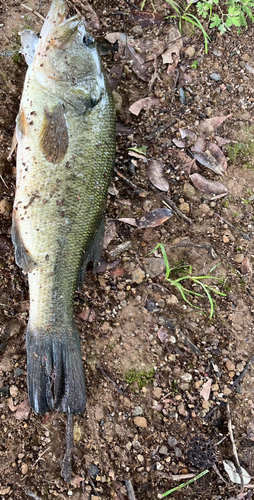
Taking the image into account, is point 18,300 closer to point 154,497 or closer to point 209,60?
point 154,497

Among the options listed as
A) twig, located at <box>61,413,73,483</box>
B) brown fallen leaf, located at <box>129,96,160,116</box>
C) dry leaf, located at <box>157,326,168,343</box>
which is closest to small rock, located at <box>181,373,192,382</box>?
dry leaf, located at <box>157,326,168,343</box>

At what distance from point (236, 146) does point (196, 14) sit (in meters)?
1.49

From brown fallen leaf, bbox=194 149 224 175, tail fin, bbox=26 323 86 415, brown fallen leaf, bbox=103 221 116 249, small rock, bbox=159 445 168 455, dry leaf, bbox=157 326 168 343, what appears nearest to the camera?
tail fin, bbox=26 323 86 415

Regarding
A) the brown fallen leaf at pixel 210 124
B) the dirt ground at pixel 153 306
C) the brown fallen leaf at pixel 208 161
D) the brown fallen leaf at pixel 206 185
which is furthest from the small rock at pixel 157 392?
the brown fallen leaf at pixel 210 124

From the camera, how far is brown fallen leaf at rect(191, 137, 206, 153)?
346cm

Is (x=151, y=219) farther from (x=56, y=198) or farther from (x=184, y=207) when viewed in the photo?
(x=56, y=198)

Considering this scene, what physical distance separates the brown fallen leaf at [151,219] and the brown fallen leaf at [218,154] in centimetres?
77

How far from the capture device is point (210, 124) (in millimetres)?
3512

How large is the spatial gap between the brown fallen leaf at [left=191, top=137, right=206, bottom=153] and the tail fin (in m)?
2.20

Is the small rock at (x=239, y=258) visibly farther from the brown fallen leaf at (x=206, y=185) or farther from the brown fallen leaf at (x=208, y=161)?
the brown fallen leaf at (x=208, y=161)

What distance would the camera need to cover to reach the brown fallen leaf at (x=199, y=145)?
11.4 feet

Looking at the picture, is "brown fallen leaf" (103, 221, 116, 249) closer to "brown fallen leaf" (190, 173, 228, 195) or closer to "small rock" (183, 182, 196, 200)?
"small rock" (183, 182, 196, 200)

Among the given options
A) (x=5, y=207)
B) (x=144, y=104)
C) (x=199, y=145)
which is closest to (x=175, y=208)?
(x=199, y=145)

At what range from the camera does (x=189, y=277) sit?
10.5ft
